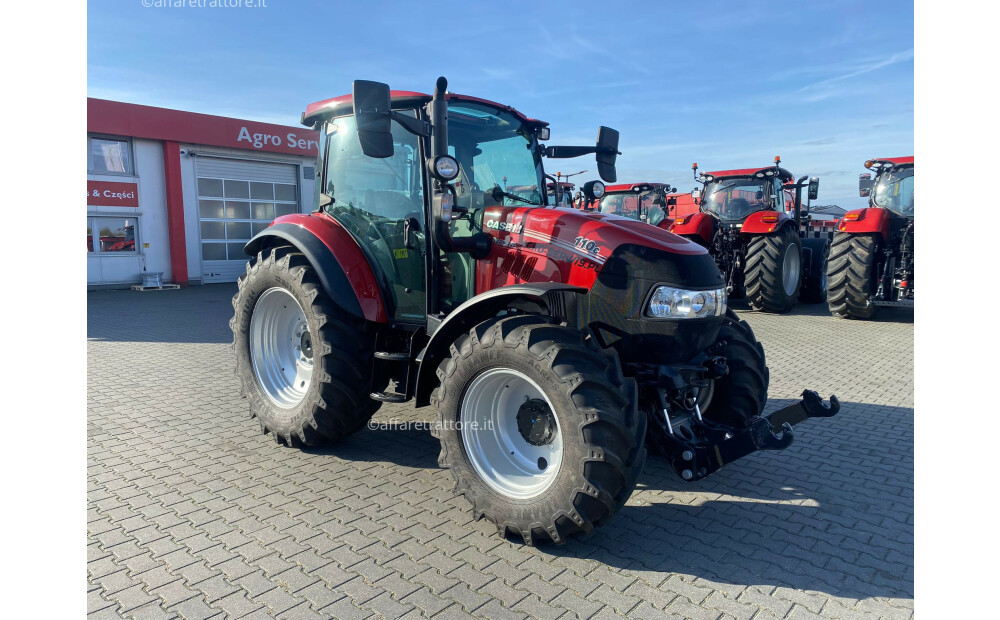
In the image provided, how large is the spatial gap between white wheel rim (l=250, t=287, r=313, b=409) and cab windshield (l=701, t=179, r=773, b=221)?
31.8ft

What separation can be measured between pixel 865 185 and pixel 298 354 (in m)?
10.5

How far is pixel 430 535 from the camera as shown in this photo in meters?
3.30

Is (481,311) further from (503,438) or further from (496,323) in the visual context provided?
(503,438)

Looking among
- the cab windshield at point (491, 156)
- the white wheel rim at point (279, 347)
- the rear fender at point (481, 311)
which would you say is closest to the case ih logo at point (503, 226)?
the cab windshield at point (491, 156)

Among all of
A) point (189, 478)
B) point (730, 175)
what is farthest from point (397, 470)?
point (730, 175)

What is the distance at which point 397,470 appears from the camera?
417cm

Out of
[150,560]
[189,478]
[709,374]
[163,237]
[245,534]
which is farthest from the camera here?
[163,237]

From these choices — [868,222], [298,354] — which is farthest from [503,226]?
[868,222]

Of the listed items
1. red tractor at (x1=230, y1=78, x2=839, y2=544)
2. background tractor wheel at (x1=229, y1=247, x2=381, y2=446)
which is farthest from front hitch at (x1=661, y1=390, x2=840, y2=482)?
background tractor wheel at (x1=229, y1=247, x2=381, y2=446)

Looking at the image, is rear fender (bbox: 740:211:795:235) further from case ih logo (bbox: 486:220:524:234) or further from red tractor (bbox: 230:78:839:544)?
case ih logo (bbox: 486:220:524:234)

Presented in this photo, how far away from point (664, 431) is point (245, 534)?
2.24 metres

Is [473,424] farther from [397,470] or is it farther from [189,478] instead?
[189,478]

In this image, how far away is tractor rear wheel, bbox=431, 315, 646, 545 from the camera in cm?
293

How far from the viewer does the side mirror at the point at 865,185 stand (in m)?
11.2
